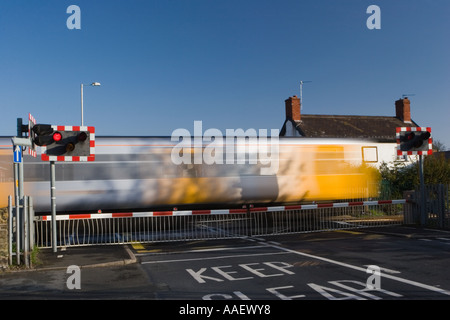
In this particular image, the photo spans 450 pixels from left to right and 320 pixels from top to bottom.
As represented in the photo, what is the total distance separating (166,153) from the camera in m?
15.6

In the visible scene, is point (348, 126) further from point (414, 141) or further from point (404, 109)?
point (414, 141)

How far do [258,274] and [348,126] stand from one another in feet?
104

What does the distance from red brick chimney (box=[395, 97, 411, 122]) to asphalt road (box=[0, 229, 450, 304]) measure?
30.4m

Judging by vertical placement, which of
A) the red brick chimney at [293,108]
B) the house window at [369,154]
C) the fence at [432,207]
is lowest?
the fence at [432,207]

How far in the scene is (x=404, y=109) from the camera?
39031 millimetres

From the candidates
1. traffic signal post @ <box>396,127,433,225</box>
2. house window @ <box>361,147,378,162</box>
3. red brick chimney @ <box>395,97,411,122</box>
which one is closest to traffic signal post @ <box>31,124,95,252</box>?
traffic signal post @ <box>396,127,433,225</box>

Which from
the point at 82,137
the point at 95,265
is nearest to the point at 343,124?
the point at 82,137

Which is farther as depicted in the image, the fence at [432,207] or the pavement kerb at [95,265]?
the fence at [432,207]

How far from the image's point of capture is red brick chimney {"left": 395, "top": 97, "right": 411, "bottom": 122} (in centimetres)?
3888

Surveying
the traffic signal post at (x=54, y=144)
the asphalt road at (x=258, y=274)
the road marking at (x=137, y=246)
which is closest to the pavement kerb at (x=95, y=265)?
the asphalt road at (x=258, y=274)

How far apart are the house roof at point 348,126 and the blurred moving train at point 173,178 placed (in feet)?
54.9

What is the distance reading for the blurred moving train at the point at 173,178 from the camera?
14648 millimetres

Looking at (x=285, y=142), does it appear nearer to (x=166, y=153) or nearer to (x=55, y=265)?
(x=166, y=153)

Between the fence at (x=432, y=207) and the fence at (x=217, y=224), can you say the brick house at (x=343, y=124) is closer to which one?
the fence at (x=217, y=224)
